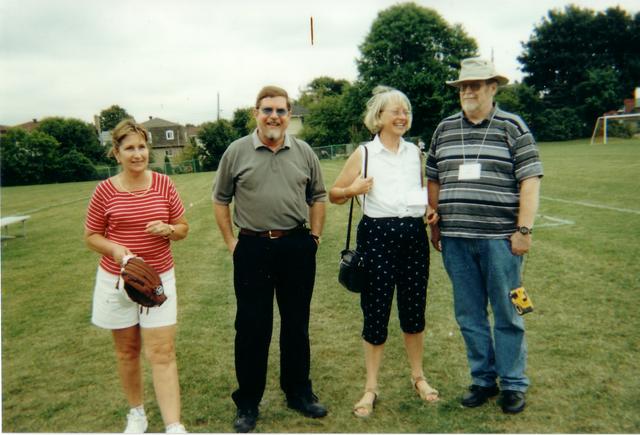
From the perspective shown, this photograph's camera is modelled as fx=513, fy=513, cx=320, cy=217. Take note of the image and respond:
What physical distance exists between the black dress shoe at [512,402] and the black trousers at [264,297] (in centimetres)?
129

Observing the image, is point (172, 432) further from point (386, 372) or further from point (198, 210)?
point (198, 210)

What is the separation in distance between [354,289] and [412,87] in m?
41.1

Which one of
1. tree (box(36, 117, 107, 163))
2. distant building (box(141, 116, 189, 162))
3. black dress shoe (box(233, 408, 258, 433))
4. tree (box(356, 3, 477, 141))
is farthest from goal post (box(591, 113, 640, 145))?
distant building (box(141, 116, 189, 162))

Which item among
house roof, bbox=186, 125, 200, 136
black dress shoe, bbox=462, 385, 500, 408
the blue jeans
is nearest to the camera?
the blue jeans

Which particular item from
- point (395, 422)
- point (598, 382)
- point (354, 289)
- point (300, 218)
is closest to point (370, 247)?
point (354, 289)

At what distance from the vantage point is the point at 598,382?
11.9 ft

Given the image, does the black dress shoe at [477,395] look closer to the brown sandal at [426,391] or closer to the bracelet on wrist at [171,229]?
the brown sandal at [426,391]

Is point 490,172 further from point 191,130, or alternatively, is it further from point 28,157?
point 191,130

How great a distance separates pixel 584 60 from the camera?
1799 inches

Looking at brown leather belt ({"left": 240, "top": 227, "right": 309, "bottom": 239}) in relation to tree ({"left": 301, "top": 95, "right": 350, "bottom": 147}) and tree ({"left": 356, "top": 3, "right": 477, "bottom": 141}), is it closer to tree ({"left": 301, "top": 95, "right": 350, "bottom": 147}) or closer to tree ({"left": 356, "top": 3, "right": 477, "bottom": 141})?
tree ({"left": 356, "top": 3, "right": 477, "bottom": 141})

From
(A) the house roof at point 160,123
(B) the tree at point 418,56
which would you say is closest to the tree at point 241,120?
(B) the tree at point 418,56

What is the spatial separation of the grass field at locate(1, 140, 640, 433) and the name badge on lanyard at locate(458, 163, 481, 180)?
5.02 ft

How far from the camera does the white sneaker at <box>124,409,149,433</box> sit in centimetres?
322

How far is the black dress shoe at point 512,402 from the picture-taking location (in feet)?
10.9
